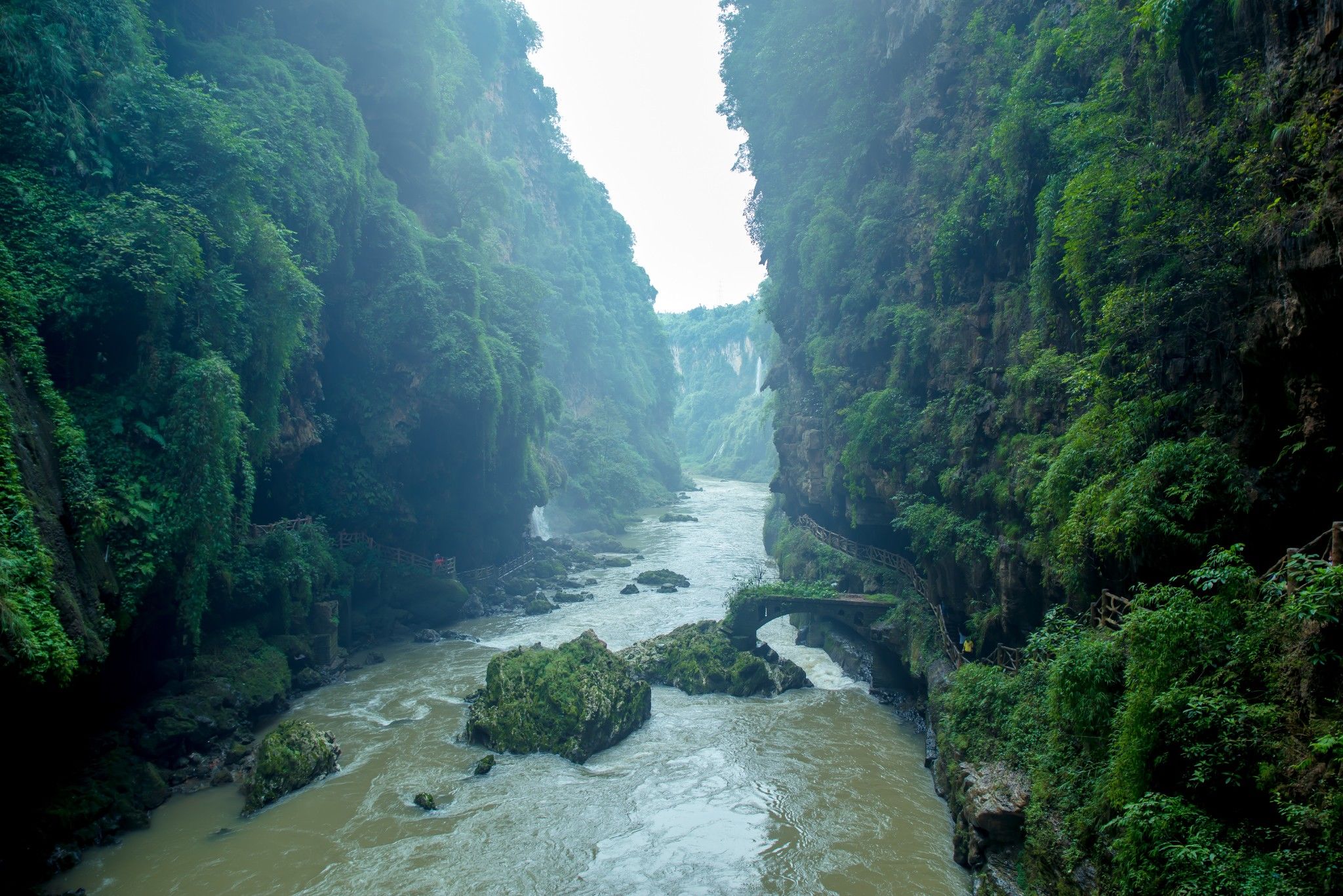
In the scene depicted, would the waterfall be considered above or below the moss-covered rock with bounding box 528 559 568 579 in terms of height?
above

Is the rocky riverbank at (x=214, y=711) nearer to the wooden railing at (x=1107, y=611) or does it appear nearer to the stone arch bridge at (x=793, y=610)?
the stone arch bridge at (x=793, y=610)

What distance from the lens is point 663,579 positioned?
1308 inches

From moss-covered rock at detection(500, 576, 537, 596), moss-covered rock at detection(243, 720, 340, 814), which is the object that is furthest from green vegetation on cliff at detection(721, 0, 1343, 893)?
moss-covered rock at detection(500, 576, 537, 596)

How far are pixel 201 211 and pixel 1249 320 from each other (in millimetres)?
20482

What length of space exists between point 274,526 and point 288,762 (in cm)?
857

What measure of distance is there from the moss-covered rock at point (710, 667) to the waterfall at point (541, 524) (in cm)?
2534

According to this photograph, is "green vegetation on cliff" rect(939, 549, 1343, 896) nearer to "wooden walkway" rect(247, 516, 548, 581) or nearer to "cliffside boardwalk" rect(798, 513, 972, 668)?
"cliffside boardwalk" rect(798, 513, 972, 668)

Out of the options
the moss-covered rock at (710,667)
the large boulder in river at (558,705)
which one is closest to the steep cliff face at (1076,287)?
the moss-covered rock at (710,667)

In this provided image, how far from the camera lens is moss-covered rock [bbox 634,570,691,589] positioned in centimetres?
3306

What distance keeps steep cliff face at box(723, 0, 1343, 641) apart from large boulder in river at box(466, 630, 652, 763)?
841 cm

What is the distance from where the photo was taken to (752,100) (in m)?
33.6

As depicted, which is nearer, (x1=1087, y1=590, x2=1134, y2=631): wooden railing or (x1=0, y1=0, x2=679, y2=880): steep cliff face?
(x1=1087, y1=590, x2=1134, y2=631): wooden railing

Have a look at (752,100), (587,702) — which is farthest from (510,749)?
(752,100)

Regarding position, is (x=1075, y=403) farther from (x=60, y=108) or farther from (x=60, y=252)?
(x=60, y=108)
